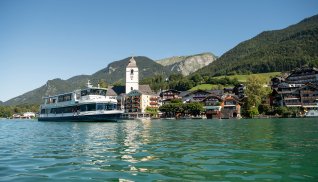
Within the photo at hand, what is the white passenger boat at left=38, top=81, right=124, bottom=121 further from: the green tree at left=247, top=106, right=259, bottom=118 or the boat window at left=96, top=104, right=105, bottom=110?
the green tree at left=247, top=106, right=259, bottom=118

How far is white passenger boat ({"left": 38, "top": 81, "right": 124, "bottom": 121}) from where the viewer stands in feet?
187

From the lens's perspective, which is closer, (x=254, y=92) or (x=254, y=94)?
(x=254, y=94)

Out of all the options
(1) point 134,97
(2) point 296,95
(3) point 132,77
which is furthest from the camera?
(3) point 132,77

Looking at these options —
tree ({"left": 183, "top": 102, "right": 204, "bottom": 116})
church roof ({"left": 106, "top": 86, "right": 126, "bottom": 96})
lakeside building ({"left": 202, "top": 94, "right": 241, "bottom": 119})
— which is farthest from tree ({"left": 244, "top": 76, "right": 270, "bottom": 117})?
church roof ({"left": 106, "top": 86, "right": 126, "bottom": 96})

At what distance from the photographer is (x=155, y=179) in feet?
29.0

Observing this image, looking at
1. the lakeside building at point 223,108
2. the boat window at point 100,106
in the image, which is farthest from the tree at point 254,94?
the boat window at point 100,106

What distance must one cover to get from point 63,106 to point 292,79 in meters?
102

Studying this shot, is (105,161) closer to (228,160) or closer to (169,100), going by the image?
(228,160)

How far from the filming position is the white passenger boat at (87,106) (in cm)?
5694

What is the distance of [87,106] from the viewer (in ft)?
193

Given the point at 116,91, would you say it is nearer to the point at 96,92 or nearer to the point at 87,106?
the point at 96,92

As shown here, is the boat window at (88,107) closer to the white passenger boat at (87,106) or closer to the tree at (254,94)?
the white passenger boat at (87,106)

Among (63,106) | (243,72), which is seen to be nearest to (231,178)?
(63,106)

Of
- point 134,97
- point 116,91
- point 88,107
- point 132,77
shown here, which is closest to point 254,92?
point 134,97
